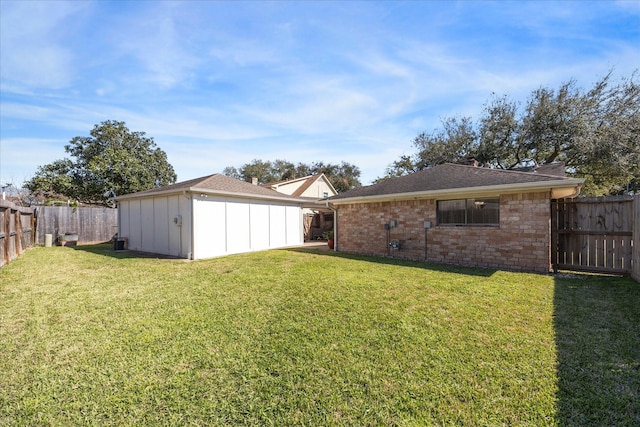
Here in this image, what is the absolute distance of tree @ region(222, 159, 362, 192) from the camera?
1607 inches

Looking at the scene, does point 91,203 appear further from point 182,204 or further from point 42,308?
point 42,308

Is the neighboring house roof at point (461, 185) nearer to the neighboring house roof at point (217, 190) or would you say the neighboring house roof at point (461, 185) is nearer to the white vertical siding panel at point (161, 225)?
the neighboring house roof at point (217, 190)

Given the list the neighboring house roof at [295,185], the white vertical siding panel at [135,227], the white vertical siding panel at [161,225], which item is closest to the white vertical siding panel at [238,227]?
the white vertical siding panel at [161,225]

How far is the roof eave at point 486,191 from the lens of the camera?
22.6 ft

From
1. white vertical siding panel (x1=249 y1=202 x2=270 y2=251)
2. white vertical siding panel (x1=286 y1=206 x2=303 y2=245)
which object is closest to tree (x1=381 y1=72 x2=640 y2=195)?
white vertical siding panel (x1=286 y1=206 x2=303 y2=245)

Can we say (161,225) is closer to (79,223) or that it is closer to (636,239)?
(79,223)

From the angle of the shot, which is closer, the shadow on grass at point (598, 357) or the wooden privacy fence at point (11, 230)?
the shadow on grass at point (598, 357)

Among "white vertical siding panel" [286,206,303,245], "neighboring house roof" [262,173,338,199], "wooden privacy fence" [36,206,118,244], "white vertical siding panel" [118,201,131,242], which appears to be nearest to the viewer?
"white vertical siding panel" [118,201,131,242]

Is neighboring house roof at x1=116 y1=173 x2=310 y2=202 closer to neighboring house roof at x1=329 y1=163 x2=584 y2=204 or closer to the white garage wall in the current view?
the white garage wall

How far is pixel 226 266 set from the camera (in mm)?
8555

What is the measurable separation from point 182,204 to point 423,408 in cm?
1050

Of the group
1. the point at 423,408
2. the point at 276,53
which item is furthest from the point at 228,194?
the point at 423,408

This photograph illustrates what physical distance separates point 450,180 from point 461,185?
739 mm

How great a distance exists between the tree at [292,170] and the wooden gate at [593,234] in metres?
32.5
